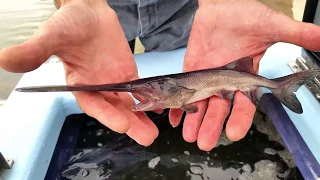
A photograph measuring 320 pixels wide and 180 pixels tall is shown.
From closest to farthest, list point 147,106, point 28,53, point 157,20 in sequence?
point 28,53 → point 147,106 → point 157,20

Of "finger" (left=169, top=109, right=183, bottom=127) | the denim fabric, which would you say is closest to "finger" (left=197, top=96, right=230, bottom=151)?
"finger" (left=169, top=109, right=183, bottom=127)

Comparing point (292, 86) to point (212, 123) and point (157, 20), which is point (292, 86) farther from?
point (157, 20)

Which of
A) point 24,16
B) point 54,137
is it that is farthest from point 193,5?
point 24,16

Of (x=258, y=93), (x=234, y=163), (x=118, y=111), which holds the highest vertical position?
(x=118, y=111)

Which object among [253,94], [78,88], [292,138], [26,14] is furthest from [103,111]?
[26,14]

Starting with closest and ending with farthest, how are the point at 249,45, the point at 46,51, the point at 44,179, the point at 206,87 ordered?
the point at 46,51, the point at 206,87, the point at 249,45, the point at 44,179

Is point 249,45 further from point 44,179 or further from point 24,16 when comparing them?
point 24,16

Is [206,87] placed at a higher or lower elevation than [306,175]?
higher

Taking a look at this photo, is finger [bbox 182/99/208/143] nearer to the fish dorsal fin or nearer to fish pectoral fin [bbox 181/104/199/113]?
fish pectoral fin [bbox 181/104/199/113]
